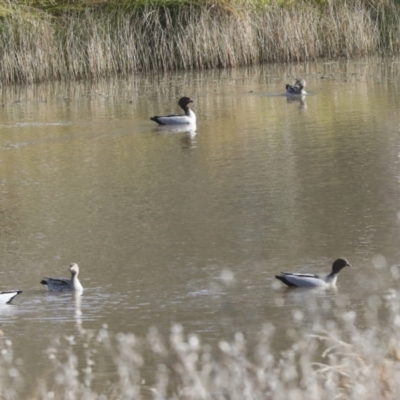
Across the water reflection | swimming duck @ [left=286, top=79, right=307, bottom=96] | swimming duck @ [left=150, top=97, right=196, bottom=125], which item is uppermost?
swimming duck @ [left=286, top=79, right=307, bottom=96]

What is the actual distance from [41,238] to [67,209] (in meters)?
1.50

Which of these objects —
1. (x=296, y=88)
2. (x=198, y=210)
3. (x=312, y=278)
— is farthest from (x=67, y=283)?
(x=296, y=88)

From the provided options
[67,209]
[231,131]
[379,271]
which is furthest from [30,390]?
[231,131]

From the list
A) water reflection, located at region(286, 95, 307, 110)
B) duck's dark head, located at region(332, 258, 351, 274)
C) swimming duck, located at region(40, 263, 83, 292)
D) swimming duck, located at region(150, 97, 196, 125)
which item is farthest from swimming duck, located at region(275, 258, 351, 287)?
water reflection, located at region(286, 95, 307, 110)

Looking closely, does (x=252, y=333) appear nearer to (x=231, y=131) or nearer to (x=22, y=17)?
(x=231, y=131)

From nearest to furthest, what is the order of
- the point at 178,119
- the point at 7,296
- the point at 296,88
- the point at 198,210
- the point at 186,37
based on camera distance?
the point at 7,296 → the point at 198,210 → the point at 178,119 → the point at 296,88 → the point at 186,37

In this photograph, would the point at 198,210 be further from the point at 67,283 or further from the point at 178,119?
the point at 178,119

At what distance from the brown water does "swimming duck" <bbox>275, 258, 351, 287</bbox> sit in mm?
89

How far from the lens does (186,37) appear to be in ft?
97.3

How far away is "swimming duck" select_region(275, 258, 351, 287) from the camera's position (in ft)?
31.3

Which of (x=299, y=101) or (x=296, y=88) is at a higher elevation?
(x=296, y=88)

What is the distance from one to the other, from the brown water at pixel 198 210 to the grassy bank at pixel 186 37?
17.4ft

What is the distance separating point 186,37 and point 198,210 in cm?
1727

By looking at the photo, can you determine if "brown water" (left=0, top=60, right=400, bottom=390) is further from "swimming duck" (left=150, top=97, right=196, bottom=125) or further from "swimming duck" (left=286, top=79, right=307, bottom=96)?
"swimming duck" (left=286, top=79, right=307, bottom=96)
